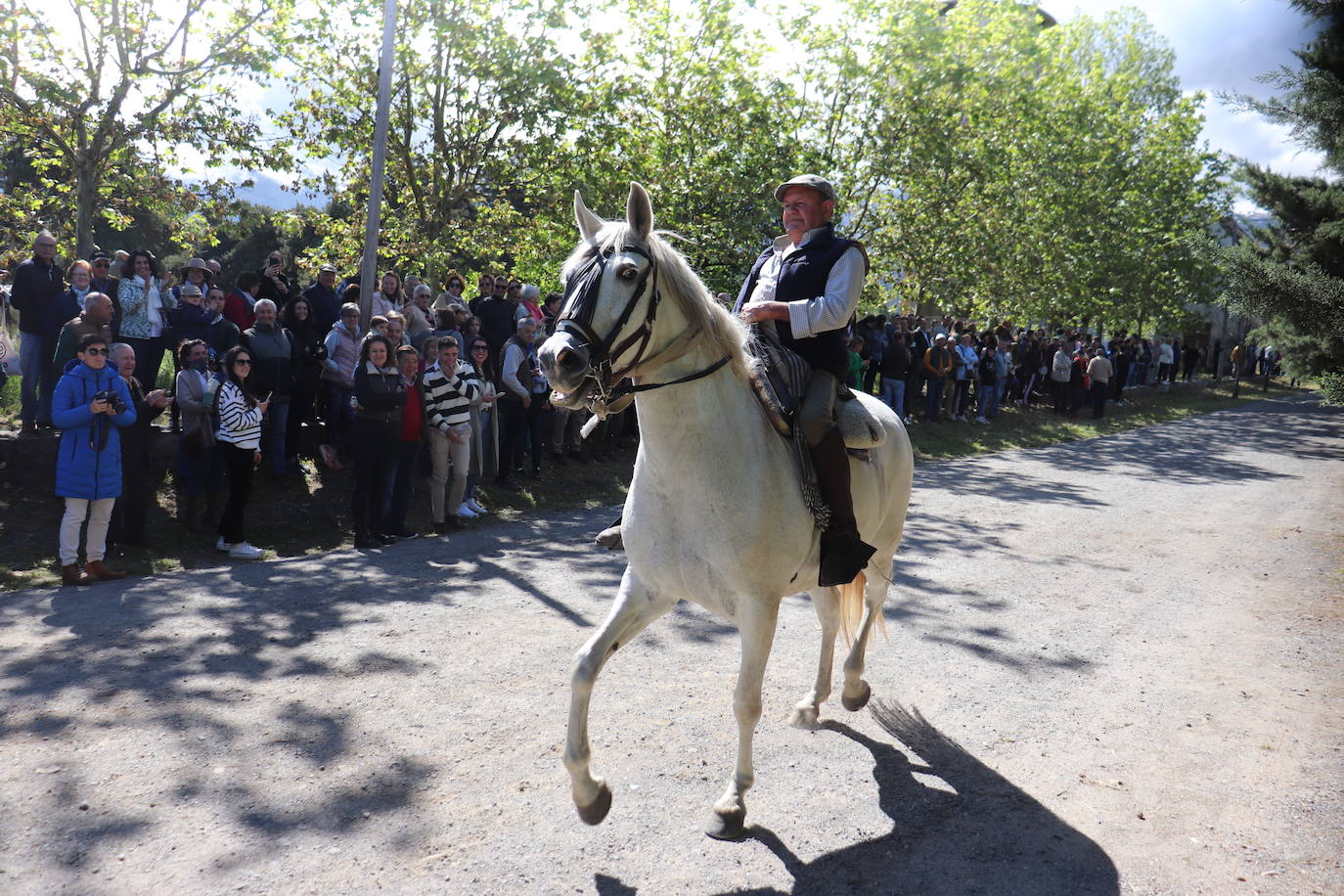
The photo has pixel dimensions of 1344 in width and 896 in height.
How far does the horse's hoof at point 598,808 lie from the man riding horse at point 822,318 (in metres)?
1.42

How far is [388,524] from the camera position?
10477mm

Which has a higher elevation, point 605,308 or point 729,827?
point 605,308

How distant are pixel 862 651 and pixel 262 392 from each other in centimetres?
804

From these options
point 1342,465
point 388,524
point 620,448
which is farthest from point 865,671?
point 1342,465

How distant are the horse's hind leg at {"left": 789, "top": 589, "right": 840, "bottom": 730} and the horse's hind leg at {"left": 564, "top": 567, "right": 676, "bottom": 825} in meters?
1.48

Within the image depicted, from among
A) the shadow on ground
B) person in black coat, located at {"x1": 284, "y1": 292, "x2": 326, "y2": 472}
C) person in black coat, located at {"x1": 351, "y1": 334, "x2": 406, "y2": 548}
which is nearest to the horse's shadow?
the shadow on ground

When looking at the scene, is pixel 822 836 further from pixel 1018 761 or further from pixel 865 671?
pixel 865 671

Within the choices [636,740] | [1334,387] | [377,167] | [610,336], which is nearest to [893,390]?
[1334,387]

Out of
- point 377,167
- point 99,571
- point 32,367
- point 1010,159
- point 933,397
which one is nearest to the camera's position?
point 99,571

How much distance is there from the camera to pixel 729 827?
13.7 feet

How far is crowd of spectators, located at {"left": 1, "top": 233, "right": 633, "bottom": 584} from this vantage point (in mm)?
8359

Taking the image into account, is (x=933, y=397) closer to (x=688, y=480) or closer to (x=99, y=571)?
(x=99, y=571)

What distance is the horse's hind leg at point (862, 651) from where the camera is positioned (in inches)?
224

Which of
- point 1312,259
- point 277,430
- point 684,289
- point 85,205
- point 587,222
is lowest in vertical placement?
point 277,430
